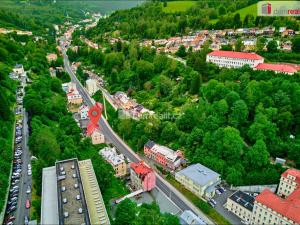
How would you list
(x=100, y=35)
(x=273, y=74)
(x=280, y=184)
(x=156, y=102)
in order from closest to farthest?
1. (x=280, y=184)
2. (x=273, y=74)
3. (x=156, y=102)
4. (x=100, y=35)

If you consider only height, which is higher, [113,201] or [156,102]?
[156,102]

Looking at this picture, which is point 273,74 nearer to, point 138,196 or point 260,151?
point 260,151

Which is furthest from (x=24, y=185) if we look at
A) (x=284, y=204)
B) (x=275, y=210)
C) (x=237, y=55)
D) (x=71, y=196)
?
(x=237, y=55)

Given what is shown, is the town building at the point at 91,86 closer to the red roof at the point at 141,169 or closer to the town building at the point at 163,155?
the town building at the point at 163,155

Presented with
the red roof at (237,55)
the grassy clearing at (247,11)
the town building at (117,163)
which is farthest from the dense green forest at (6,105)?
the grassy clearing at (247,11)

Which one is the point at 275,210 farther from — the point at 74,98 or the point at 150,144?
the point at 74,98

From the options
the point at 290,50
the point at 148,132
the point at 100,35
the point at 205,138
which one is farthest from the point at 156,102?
the point at 100,35

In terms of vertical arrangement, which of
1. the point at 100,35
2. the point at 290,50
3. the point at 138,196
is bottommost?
the point at 138,196
